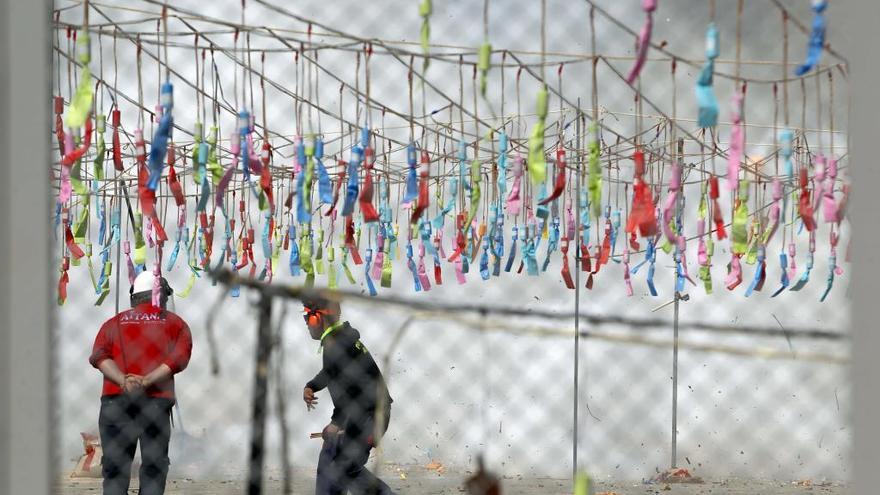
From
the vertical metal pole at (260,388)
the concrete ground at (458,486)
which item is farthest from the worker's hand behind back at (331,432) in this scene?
the vertical metal pole at (260,388)

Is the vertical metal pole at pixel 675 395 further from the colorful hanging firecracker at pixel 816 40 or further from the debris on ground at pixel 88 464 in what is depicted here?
the colorful hanging firecracker at pixel 816 40

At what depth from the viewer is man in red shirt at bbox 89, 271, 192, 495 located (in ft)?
13.2

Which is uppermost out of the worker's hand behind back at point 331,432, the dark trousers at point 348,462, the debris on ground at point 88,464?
the worker's hand behind back at point 331,432

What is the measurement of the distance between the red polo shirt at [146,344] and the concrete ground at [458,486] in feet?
5.98

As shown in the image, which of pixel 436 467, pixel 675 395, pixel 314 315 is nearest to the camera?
pixel 314 315

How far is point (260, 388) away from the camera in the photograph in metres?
2.15

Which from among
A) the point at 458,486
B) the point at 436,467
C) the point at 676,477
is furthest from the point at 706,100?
the point at 436,467

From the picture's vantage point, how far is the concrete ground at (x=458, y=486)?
591 centimetres

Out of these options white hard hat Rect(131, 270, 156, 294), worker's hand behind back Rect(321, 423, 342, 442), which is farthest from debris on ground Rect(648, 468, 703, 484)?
white hard hat Rect(131, 270, 156, 294)

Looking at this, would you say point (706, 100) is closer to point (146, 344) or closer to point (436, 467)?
point (146, 344)

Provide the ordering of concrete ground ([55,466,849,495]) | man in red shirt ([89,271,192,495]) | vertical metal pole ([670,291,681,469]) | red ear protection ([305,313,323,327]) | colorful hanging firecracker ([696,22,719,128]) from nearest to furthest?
colorful hanging firecracker ([696,22,719,128]) → man in red shirt ([89,271,192,495]) → red ear protection ([305,313,323,327]) → vertical metal pole ([670,291,681,469]) → concrete ground ([55,466,849,495])

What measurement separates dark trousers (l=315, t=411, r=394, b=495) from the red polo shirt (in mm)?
646

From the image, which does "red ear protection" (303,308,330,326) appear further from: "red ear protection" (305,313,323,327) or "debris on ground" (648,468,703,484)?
"debris on ground" (648,468,703,484)

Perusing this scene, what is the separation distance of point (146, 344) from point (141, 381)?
0.13m
